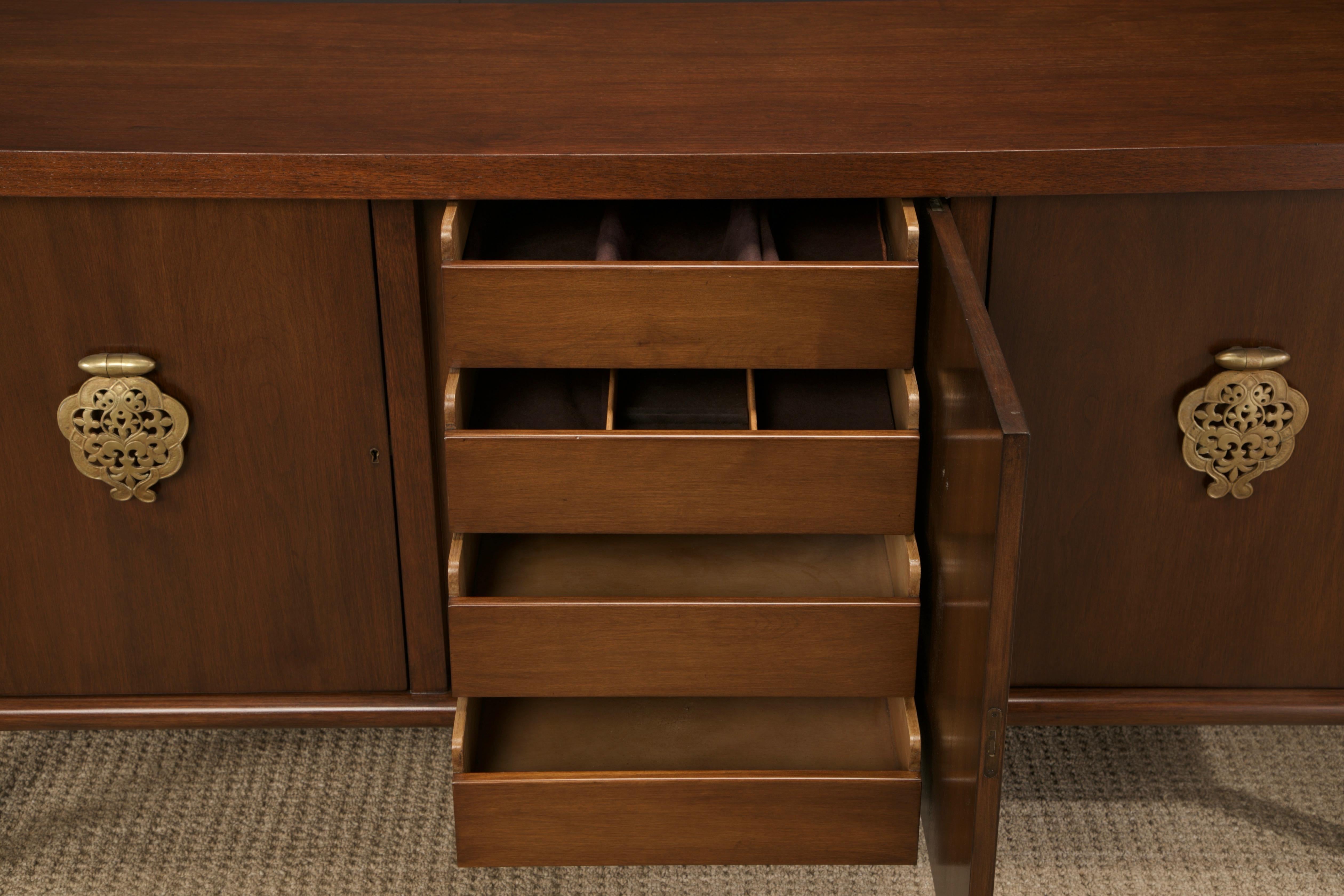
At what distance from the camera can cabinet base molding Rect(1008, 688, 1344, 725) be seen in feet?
3.44

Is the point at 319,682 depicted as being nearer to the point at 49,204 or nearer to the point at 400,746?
the point at 400,746

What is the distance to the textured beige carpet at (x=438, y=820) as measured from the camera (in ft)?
3.70

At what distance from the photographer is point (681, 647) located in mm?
935

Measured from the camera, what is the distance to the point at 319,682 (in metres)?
1.07

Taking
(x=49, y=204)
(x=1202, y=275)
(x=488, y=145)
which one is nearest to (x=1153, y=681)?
(x=1202, y=275)

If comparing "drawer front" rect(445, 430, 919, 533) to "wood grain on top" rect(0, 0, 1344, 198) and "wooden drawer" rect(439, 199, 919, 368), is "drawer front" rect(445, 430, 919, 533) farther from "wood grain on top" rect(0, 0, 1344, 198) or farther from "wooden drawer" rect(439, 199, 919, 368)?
"wood grain on top" rect(0, 0, 1344, 198)

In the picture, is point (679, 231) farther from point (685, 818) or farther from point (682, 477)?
point (685, 818)

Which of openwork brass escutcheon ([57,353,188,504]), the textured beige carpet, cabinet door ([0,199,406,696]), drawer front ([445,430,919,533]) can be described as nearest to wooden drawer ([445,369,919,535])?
drawer front ([445,430,919,533])

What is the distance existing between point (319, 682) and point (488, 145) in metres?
0.44

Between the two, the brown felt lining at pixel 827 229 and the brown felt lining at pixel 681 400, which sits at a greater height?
the brown felt lining at pixel 827 229

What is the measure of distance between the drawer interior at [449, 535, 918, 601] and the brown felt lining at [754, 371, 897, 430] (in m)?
0.09

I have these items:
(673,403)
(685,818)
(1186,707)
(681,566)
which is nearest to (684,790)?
(685,818)

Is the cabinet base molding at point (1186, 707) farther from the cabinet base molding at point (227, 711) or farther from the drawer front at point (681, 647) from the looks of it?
the cabinet base molding at point (227, 711)

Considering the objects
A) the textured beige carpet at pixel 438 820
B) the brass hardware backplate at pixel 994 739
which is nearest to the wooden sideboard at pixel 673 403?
the brass hardware backplate at pixel 994 739
